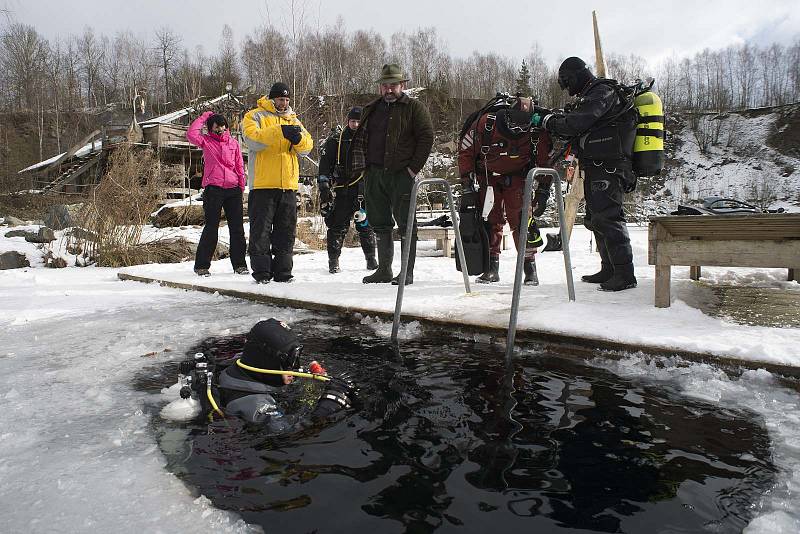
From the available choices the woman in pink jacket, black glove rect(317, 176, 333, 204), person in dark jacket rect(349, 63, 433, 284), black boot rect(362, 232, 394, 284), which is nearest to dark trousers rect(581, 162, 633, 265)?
person in dark jacket rect(349, 63, 433, 284)

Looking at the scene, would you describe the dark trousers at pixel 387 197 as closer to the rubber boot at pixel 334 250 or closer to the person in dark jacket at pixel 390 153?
the person in dark jacket at pixel 390 153

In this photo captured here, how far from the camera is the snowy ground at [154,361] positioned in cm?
145

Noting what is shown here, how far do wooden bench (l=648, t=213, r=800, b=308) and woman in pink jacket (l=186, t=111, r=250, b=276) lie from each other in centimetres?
477

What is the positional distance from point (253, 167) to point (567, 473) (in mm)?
4838

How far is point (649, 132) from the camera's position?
4051 mm

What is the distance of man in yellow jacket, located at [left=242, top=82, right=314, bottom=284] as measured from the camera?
5355 millimetres

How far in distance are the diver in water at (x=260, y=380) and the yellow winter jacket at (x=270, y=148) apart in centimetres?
347

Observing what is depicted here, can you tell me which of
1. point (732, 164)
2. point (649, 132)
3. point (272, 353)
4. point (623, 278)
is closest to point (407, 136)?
point (649, 132)

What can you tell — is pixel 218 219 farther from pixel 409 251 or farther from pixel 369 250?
pixel 409 251

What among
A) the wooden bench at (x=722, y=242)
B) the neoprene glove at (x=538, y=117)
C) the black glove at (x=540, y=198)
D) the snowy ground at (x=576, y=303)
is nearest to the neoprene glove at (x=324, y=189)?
the snowy ground at (x=576, y=303)

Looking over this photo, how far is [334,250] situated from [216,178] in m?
1.66

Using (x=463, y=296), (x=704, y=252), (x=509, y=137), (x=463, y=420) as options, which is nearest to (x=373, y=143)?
(x=509, y=137)

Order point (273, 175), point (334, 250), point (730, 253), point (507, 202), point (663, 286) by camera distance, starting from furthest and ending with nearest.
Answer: point (334, 250) → point (273, 175) → point (507, 202) → point (663, 286) → point (730, 253)

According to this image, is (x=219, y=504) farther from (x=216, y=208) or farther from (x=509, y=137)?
(x=216, y=208)
